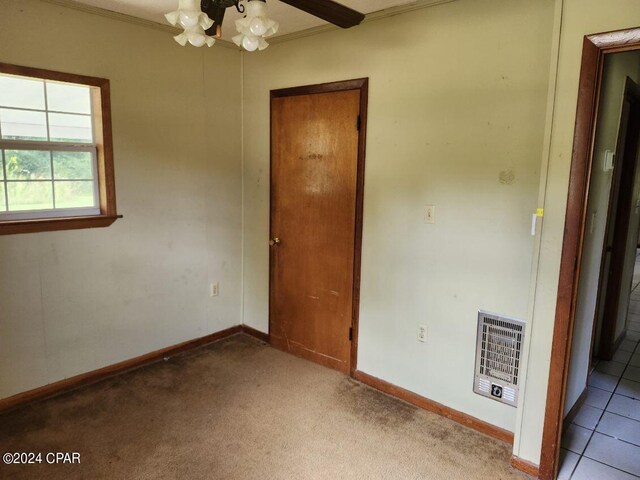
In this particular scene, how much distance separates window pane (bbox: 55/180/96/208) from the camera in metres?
2.76

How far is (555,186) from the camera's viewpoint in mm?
1959

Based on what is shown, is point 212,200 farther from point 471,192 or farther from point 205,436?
point 471,192

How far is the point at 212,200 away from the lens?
352cm

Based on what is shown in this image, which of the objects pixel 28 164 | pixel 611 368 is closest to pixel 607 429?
pixel 611 368

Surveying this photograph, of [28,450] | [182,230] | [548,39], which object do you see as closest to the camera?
[548,39]

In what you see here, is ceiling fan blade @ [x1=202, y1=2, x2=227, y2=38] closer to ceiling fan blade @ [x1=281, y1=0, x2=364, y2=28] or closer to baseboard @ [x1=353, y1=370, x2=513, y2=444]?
ceiling fan blade @ [x1=281, y1=0, x2=364, y2=28]

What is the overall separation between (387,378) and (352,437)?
0.58m

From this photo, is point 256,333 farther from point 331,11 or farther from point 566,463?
point 331,11

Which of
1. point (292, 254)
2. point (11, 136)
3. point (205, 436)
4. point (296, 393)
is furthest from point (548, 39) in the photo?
point (11, 136)

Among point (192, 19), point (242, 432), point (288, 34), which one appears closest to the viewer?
point (192, 19)

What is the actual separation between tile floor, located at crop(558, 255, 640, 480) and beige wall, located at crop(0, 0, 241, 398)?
8.69 ft

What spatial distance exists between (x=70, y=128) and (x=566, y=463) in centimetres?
343

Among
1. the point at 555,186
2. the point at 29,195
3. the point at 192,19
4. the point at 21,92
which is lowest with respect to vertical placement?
the point at 29,195

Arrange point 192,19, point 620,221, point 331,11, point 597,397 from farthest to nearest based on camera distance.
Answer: point 620,221, point 597,397, point 331,11, point 192,19
